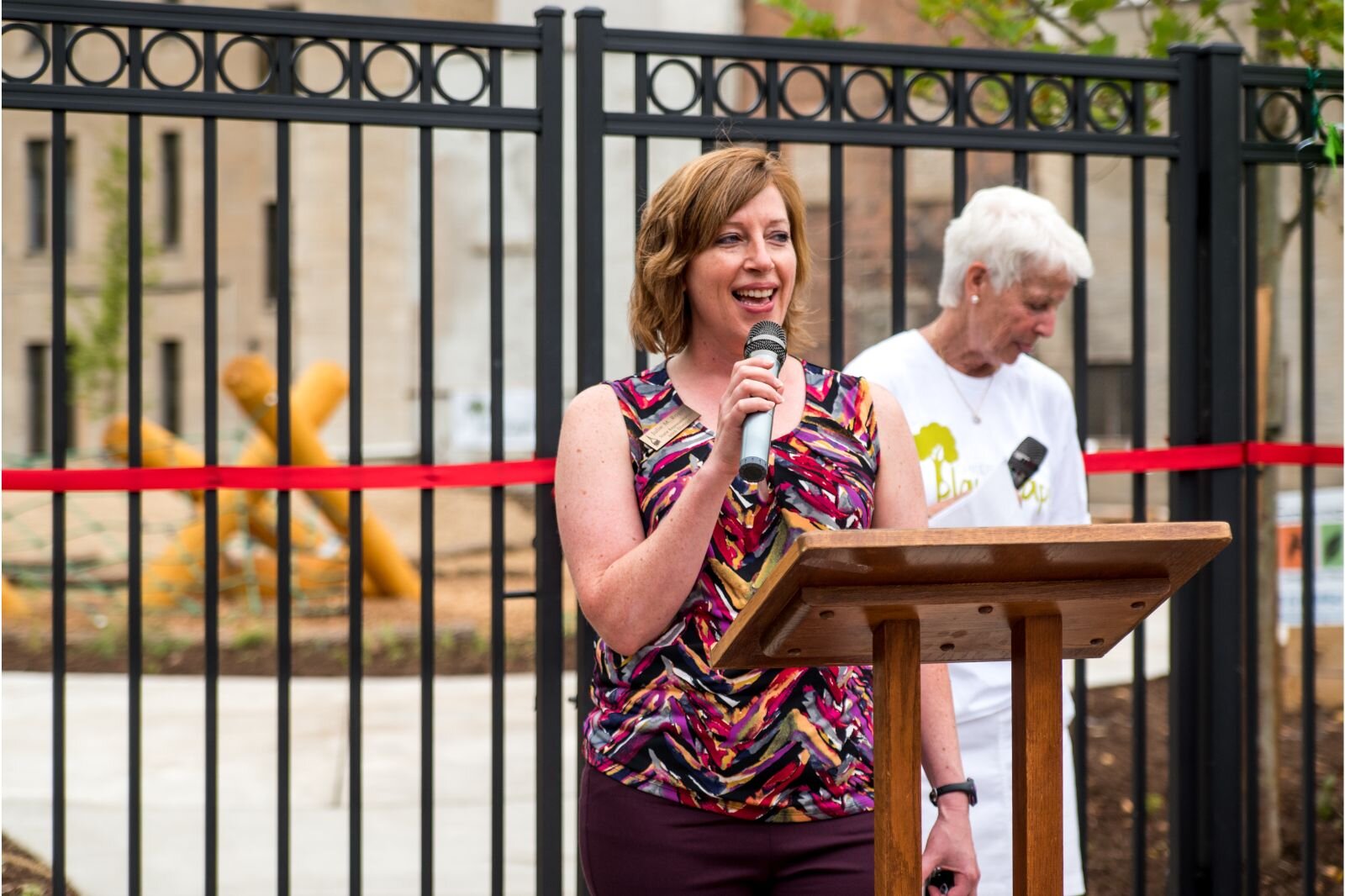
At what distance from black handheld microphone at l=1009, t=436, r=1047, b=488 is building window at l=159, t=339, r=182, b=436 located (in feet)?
76.7

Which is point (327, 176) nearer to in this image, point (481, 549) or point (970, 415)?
point (481, 549)

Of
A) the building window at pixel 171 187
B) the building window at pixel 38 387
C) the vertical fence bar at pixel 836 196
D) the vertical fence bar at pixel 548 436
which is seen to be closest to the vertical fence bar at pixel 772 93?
the vertical fence bar at pixel 836 196

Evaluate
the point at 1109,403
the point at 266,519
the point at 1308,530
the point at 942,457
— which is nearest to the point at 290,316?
the point at 942,457

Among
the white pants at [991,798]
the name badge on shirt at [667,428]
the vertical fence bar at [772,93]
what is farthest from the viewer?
the vertical fence bar at [772,93]

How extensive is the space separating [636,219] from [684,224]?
3.41ft

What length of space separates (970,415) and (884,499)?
924mm

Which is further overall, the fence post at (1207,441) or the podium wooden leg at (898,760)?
the fence post at (1207,441)

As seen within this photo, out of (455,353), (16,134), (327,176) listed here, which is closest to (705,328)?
(455,353)

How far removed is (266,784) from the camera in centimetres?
742

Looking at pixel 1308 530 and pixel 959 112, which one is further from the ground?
pixel 959 112

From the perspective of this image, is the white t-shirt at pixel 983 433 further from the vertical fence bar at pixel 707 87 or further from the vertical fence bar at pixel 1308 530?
the vertical fence bar at pixel 1308 530

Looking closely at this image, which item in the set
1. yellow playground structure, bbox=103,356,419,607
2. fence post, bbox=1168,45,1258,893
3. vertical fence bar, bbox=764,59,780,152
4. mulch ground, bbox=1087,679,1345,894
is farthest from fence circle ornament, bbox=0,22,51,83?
yellow playground structure, bbox=103,356,419,607

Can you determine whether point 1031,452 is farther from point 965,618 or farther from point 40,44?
point 40,44

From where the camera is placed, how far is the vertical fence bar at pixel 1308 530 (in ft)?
13.8
